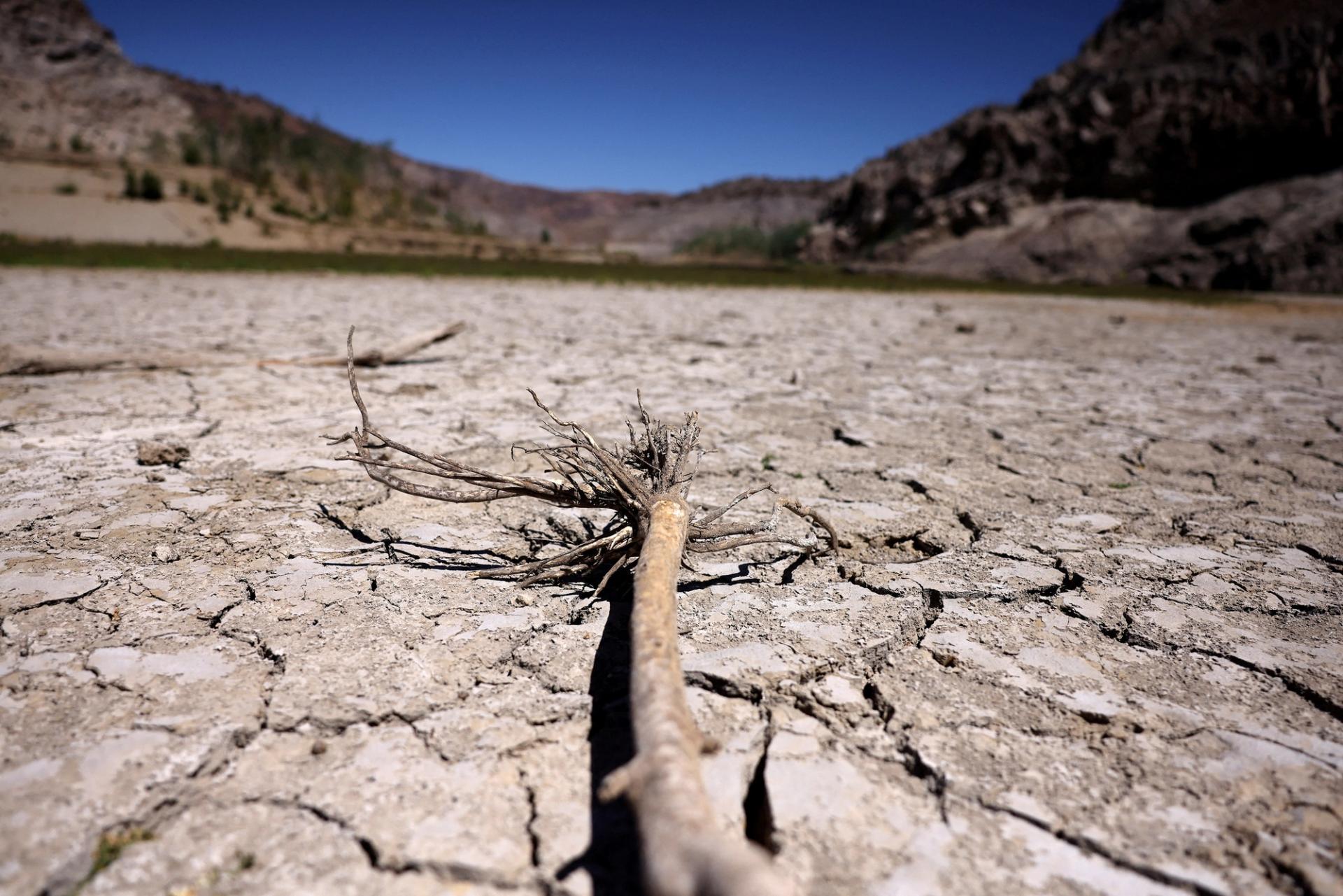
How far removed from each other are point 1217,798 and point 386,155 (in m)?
28.7

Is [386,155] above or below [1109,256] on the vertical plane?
above

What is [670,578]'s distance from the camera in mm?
1331

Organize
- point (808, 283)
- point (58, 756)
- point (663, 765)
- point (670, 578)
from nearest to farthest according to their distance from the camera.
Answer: point (663, 765) → point (58, 756) → point (670, 578) → point (808, 283)

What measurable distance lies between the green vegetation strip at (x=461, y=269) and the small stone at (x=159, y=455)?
8571 mm

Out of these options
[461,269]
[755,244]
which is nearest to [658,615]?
[461,269]

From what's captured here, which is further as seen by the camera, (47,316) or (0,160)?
(0,160)

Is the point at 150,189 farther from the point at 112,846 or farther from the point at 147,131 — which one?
the point at 112,846

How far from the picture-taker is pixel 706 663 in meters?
1.33

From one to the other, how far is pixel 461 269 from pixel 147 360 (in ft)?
31.6

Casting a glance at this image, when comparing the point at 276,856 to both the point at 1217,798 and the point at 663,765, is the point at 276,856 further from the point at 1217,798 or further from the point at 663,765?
the point at 1217,798

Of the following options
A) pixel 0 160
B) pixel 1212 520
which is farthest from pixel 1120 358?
pixel 0 160

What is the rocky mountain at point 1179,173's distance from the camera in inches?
554

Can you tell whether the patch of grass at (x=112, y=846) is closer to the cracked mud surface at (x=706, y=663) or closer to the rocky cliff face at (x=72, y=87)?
the cracked mud surface at (x=706, y=663)

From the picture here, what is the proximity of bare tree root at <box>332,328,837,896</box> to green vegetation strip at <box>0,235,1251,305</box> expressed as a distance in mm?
9599
